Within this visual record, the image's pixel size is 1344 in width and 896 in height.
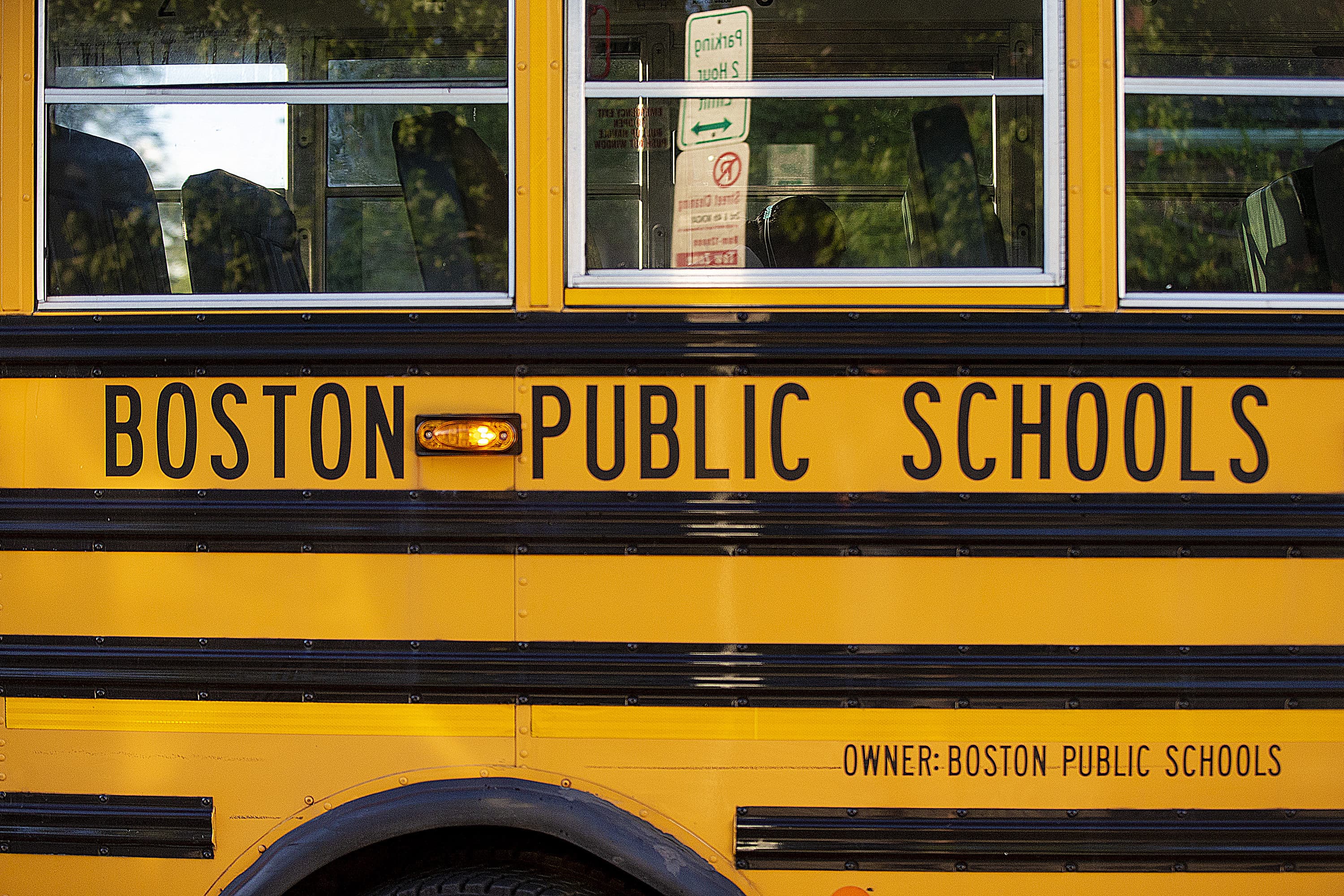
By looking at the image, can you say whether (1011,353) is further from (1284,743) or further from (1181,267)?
(1284,743)

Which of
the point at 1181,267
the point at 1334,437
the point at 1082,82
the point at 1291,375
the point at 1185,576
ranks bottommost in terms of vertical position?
the point at 1185,576

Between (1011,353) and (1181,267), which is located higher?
(1181,267)

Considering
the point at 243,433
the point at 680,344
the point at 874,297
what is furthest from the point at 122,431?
the point at 874,297

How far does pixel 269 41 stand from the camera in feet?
4.73

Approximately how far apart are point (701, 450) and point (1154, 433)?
2.50 ft

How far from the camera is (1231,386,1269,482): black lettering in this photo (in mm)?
1293

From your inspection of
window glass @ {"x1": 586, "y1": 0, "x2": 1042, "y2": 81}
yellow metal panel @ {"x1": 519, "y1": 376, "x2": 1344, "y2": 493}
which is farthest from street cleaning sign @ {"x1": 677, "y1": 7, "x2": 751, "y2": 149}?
yellow metal panel @ {"x1": 519, "y1": 376, "x2": 1344, "y2": 493}

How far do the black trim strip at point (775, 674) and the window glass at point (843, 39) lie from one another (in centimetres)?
99

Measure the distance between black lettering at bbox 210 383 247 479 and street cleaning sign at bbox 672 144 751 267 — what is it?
2.58 feet

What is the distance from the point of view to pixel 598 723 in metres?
1.31

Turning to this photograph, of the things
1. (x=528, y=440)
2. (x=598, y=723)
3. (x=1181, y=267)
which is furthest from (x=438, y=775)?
(x=1181, y=267)

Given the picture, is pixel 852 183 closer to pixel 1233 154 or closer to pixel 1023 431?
pixel 1023 431

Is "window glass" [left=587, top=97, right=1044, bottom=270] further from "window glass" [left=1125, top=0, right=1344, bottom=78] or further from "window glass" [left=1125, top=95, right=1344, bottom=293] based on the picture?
"window glass" [left=1125, top=0, right=1344, bottom=78]

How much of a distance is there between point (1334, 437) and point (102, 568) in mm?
2110
